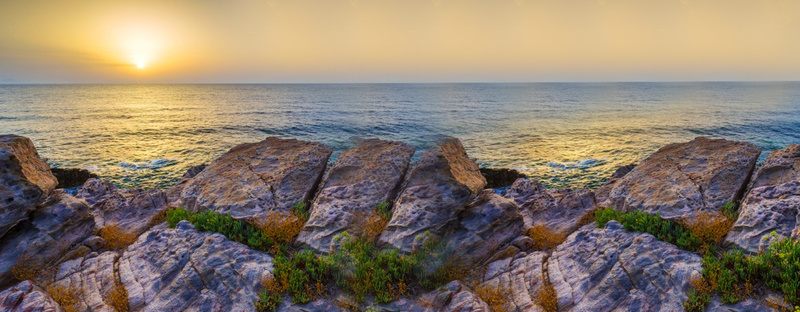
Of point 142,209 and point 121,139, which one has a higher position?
point 142,209

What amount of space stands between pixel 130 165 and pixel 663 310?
155ft

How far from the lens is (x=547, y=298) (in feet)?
34.2

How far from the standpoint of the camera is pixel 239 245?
12.8 metres

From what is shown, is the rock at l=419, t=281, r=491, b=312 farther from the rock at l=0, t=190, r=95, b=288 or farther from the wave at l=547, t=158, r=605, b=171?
the wave at l=547, t=158, r=605, b=171

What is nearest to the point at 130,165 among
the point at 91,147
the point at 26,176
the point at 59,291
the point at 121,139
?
the point at 91,147

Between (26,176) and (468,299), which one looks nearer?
(468,299)

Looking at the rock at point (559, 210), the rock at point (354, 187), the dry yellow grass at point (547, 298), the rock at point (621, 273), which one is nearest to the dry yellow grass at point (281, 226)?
Result: the rock at point (354, 187)

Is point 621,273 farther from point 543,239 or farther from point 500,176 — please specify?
point 500,176

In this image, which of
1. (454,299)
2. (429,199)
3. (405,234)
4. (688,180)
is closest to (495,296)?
(454,299)

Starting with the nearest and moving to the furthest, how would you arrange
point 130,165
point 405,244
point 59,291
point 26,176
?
point 59,291, point 405,244, point 26,176, point 130,165

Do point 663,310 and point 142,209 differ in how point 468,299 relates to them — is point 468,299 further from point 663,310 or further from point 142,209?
point 142,209

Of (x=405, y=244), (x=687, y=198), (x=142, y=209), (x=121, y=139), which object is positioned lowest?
(x=121, y=139)

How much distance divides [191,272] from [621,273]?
1242 cm

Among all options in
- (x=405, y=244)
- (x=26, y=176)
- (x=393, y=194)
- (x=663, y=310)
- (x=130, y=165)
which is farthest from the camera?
(x=130, y=165)
